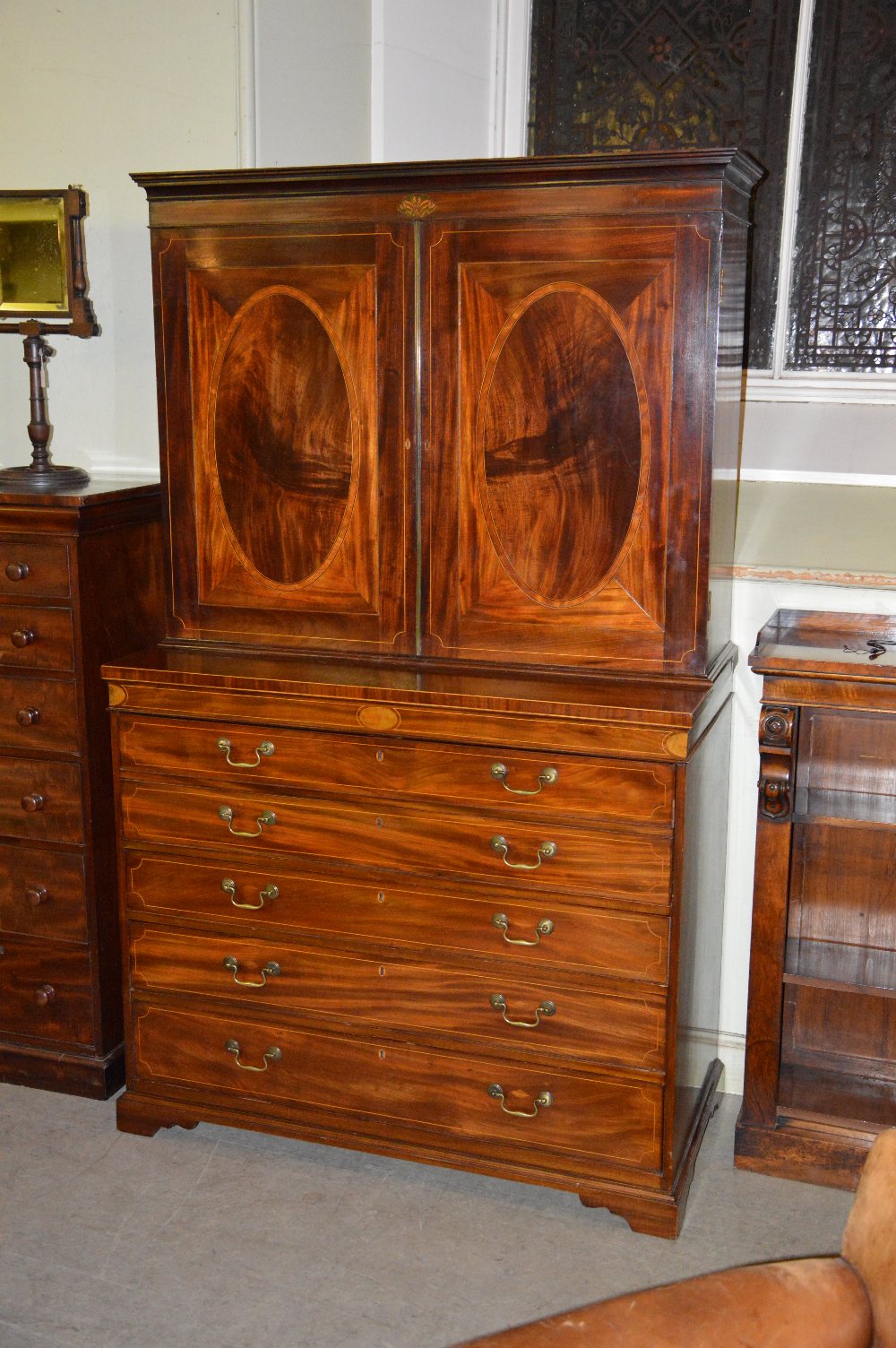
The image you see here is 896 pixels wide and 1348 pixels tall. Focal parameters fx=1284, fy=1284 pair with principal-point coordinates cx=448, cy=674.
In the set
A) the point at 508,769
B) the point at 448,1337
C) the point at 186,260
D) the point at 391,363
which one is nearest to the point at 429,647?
the point at 508,769

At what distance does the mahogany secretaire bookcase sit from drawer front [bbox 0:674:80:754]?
0.73 ft

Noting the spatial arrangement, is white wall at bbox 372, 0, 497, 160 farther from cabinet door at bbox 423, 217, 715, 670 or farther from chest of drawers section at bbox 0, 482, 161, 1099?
chest of drawers section at bbox 0, 482, 161, 1099

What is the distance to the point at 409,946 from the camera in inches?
101

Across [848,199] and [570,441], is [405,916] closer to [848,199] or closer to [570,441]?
[570,441]

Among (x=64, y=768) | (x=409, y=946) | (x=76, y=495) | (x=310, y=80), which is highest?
(x=310, y=80)

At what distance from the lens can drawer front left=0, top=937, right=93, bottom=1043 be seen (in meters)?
2.98

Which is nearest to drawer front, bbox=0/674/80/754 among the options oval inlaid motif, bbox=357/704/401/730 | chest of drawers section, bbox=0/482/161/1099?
chest of drawers section, bbox=0/482/161/1099

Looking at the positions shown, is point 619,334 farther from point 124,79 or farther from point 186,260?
point 124,79

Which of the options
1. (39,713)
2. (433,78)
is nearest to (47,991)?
(39,713)

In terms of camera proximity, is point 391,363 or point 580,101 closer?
point 391,363

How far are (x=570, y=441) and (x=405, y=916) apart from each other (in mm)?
987

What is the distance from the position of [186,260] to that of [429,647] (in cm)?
94

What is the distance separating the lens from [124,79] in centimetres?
310

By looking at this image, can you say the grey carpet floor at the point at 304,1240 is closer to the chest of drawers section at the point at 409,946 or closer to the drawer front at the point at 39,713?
the chest of drawers section at the point at 409,946
